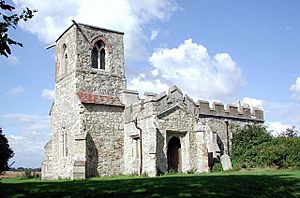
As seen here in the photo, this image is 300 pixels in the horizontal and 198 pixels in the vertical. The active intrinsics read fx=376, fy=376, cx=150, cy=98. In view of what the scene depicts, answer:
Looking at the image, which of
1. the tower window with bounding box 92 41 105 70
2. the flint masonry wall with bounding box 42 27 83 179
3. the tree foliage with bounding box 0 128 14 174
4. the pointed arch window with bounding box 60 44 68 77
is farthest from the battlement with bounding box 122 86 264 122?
the tree foliage with bounding box 0 128 14 174

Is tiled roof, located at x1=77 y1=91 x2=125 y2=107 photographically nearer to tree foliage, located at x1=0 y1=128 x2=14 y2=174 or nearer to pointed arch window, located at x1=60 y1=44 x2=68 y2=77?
pointed arch window, located at x1=60 y1=44 x2=68 y2=77

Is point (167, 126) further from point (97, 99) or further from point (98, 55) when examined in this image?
point (98, 55)

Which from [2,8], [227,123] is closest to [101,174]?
[227,123]

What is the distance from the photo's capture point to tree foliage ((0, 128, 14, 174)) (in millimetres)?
16703

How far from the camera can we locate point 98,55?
2675cm

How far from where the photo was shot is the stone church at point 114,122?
22859mm

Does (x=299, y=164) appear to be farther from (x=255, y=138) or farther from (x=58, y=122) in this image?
(x=58, y=122)

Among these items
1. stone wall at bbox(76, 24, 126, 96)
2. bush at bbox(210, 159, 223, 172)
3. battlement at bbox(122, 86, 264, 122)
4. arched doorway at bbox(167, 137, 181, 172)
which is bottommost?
bush at bbox(210, 159, 223, 172)

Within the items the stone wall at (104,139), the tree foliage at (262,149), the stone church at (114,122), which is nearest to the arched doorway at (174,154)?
the stone church at (114,122)

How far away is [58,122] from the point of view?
27.3 meters

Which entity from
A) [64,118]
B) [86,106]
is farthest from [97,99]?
[64,118]

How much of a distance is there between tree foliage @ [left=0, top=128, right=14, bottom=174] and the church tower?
4.75 meters

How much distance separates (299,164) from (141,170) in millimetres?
9317

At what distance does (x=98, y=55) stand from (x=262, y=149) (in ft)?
42.5
